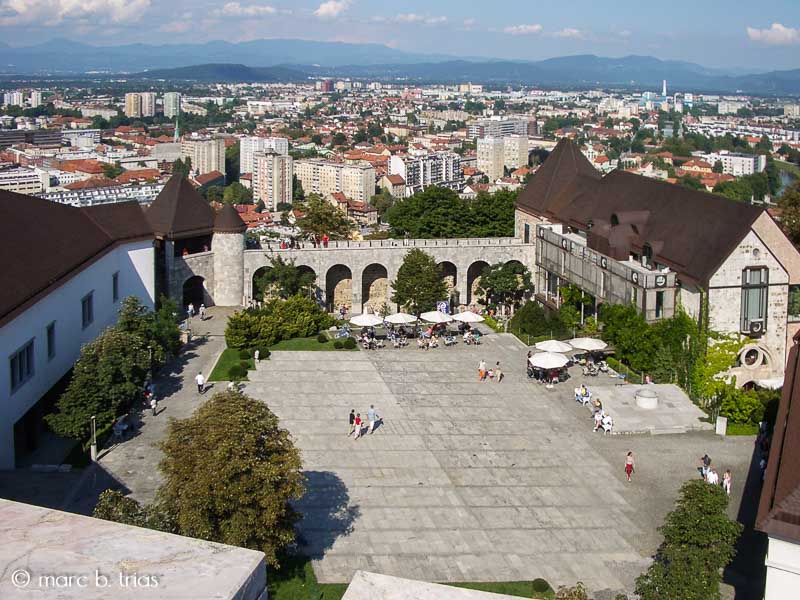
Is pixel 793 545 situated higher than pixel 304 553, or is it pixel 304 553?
pixel 793 545

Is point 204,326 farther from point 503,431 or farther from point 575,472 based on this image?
point 575,472

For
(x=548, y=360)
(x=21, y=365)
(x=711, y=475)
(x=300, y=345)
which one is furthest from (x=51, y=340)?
(x=711, y=475)

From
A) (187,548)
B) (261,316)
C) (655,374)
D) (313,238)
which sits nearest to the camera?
(187,548)

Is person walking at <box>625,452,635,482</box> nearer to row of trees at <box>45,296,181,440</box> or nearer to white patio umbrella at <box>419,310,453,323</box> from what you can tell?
row of trees at <box>45,296,181,440</box>

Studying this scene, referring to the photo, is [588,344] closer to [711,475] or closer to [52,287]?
[711,475]

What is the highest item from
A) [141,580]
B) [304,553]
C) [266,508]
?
[141,580]

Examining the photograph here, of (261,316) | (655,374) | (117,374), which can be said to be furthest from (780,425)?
(261,316)

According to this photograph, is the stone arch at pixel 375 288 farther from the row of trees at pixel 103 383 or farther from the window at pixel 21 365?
the window at pixel 21 365

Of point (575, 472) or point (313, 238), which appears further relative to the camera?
point (313, 238)
